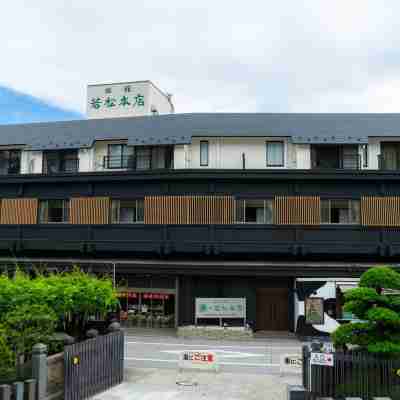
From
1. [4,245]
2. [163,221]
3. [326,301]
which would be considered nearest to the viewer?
[326,301]

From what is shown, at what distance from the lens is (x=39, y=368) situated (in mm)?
12672

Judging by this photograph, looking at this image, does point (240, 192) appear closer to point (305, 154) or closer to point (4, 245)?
point (305, 154)

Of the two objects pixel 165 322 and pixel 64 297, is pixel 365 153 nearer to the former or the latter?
pixel 165 322

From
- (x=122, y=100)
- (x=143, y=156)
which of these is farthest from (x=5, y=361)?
(x=122, y=100)

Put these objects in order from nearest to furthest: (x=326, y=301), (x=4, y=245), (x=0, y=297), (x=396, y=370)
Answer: (x=396, y=370) < (x=0, y=297) < (x=326, y=301) < (x=4, y=245)

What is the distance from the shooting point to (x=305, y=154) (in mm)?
28328

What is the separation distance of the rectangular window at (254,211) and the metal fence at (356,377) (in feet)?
45.2

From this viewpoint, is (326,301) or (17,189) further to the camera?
(17,189)

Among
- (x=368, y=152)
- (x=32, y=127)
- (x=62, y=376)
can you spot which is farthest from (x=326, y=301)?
(x=32, y=127)

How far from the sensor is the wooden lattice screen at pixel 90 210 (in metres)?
27.8

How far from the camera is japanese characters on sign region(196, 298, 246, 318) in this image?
25.7 metres

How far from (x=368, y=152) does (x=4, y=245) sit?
21.8 meters

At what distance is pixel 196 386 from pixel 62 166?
63.4ft

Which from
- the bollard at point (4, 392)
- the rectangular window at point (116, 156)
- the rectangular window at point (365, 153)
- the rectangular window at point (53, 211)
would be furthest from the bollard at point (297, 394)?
the rectangular window at point (116, 156)
